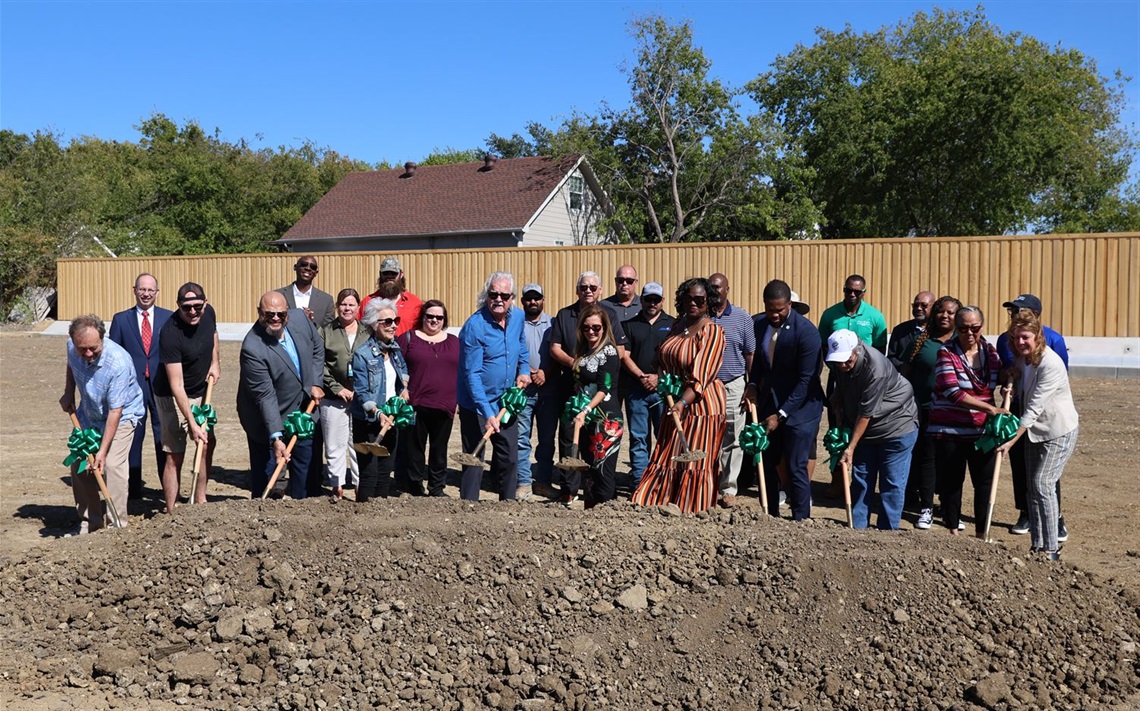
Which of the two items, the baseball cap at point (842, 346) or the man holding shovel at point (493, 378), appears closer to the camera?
the baseball cap at point (842, 346)

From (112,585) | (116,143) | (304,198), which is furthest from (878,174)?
(116,143)

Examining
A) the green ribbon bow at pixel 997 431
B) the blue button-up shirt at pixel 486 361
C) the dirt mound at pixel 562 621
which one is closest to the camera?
the dirt mound at pixel 562 621

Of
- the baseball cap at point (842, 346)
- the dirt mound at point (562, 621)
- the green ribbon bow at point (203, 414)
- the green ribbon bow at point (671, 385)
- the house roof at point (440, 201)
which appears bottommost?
the dirt mound at point (562, 621)

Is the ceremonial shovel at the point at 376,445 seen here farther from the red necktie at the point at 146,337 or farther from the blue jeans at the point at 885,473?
the blue jeans at the point at 885,473

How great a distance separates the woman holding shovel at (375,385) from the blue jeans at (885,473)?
10.2 ft

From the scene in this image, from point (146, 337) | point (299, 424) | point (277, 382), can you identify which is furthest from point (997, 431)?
point (146, 337)

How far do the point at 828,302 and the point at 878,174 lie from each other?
20459 mm

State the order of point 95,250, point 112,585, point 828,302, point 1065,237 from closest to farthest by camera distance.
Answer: point 112,585 < point 1065,237 < point 828,302 < point 95,250

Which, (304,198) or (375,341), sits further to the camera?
(304,198)

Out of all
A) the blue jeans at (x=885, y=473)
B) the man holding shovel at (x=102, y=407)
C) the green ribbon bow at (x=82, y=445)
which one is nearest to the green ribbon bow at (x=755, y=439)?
the blue jeans at (x=885, y=473)

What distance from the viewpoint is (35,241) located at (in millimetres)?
30875

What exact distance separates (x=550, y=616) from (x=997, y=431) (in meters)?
3.12

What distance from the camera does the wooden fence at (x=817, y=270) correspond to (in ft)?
57.7

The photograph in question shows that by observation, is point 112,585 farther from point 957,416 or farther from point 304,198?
point 304,198
